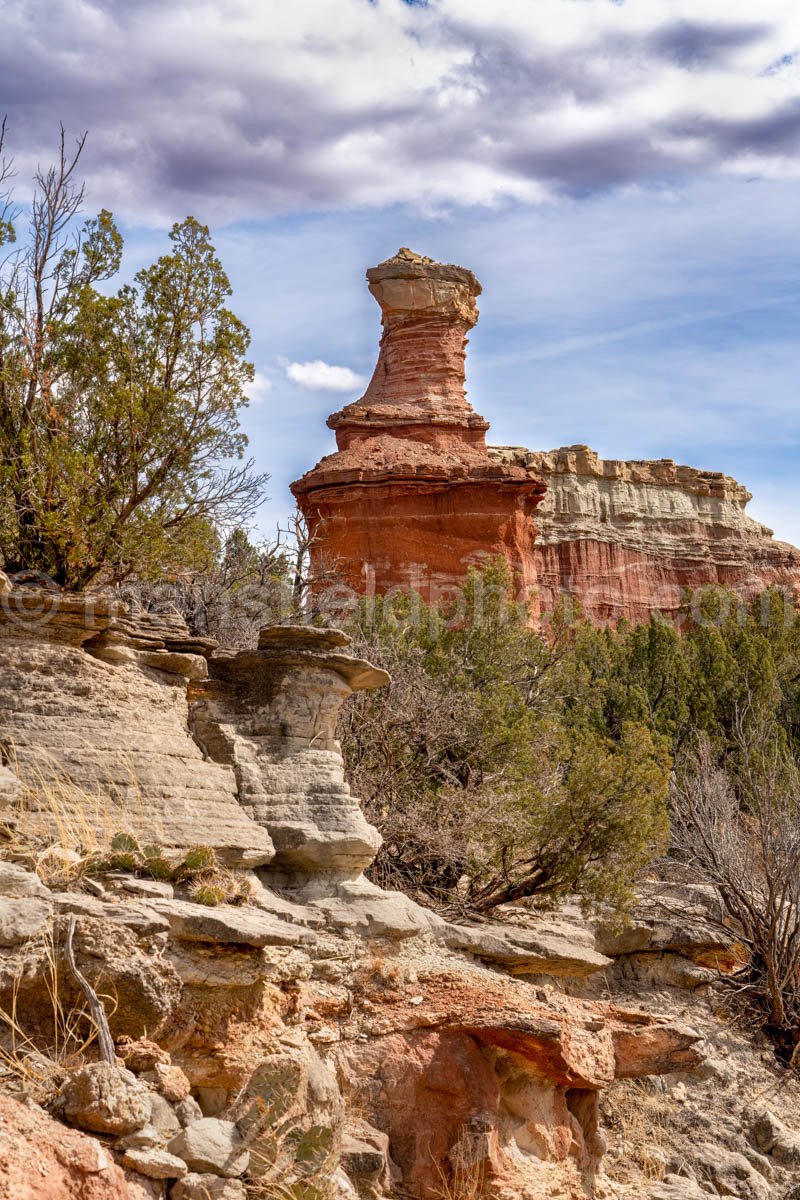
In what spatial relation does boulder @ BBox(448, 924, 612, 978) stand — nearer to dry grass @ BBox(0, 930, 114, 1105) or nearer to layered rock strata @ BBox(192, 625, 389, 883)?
layered rock strata @ BBox(192, 625, 389, 883)

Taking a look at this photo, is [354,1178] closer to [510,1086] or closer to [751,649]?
[510,1086]

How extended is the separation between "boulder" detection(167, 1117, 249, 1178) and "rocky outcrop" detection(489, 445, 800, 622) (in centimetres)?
4606

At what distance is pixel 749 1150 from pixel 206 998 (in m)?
6.44

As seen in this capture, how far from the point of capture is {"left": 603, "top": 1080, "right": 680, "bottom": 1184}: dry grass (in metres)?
10.5

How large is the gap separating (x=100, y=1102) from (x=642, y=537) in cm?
5398

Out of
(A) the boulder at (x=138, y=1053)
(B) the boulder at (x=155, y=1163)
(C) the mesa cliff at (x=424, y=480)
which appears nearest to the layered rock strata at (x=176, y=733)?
(A) the boulder at (x=138, y=1053)

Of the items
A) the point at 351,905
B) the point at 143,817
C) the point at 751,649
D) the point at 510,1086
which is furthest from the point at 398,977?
the point at 751,649

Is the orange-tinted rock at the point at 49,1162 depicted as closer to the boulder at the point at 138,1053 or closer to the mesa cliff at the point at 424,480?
the boulder at the point at 138,1053

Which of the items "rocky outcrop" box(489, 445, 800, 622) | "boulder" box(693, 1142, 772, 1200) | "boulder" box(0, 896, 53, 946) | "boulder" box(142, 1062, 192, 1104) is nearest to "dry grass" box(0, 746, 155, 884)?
"boulder" box(0, 896, 53, 946)

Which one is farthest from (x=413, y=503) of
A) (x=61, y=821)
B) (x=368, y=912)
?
(x=61, y=821)

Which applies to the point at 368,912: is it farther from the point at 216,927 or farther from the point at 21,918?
the point at 21,918

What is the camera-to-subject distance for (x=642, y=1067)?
1012cm

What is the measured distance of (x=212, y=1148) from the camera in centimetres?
640

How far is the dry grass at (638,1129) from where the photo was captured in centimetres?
1055
